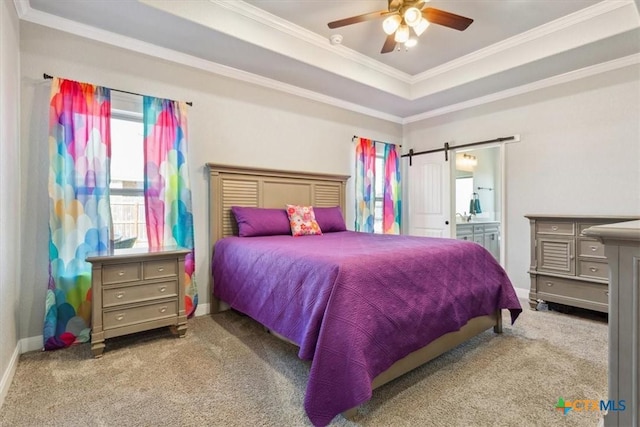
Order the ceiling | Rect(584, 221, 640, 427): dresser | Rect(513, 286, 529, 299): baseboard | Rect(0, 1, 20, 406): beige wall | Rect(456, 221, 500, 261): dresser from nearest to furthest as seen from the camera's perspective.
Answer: Rect(584, 221, 640, 427): dresser < Rect(0, 1, 20, 406): beige wall < the ceiling < Rect(513, 286, 529, 299): baseboard < Rect(456, 221, 500, 261): dresser

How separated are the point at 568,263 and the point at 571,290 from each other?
262mm

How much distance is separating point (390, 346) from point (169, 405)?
1223 millimetres

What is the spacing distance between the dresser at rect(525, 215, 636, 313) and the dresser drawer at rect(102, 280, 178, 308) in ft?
11.6

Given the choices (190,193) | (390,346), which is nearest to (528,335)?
(390,346)

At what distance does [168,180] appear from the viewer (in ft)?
9.47

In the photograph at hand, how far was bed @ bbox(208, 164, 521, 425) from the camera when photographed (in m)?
1.48

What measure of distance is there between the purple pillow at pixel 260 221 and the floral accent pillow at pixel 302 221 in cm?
7

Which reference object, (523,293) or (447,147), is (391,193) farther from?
(523,293)

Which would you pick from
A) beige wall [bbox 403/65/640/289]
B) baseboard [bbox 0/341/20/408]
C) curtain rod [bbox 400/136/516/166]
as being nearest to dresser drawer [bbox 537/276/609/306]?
beige wall [bbox 403/65/640/289]

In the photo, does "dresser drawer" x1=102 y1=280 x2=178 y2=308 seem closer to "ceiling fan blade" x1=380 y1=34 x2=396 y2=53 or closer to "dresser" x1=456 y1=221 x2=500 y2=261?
"ceiling fan blade" x1=380 y1=34 x2=396 y2=53

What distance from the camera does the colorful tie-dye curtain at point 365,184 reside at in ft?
14.6

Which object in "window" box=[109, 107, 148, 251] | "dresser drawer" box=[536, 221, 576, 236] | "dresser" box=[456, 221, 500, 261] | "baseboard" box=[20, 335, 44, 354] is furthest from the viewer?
"dresser" box=[456, 221, 500, 261]

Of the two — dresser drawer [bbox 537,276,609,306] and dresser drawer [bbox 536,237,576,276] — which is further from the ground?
dresser drawer [bbox 536,237,576,276]

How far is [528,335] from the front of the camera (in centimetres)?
254
